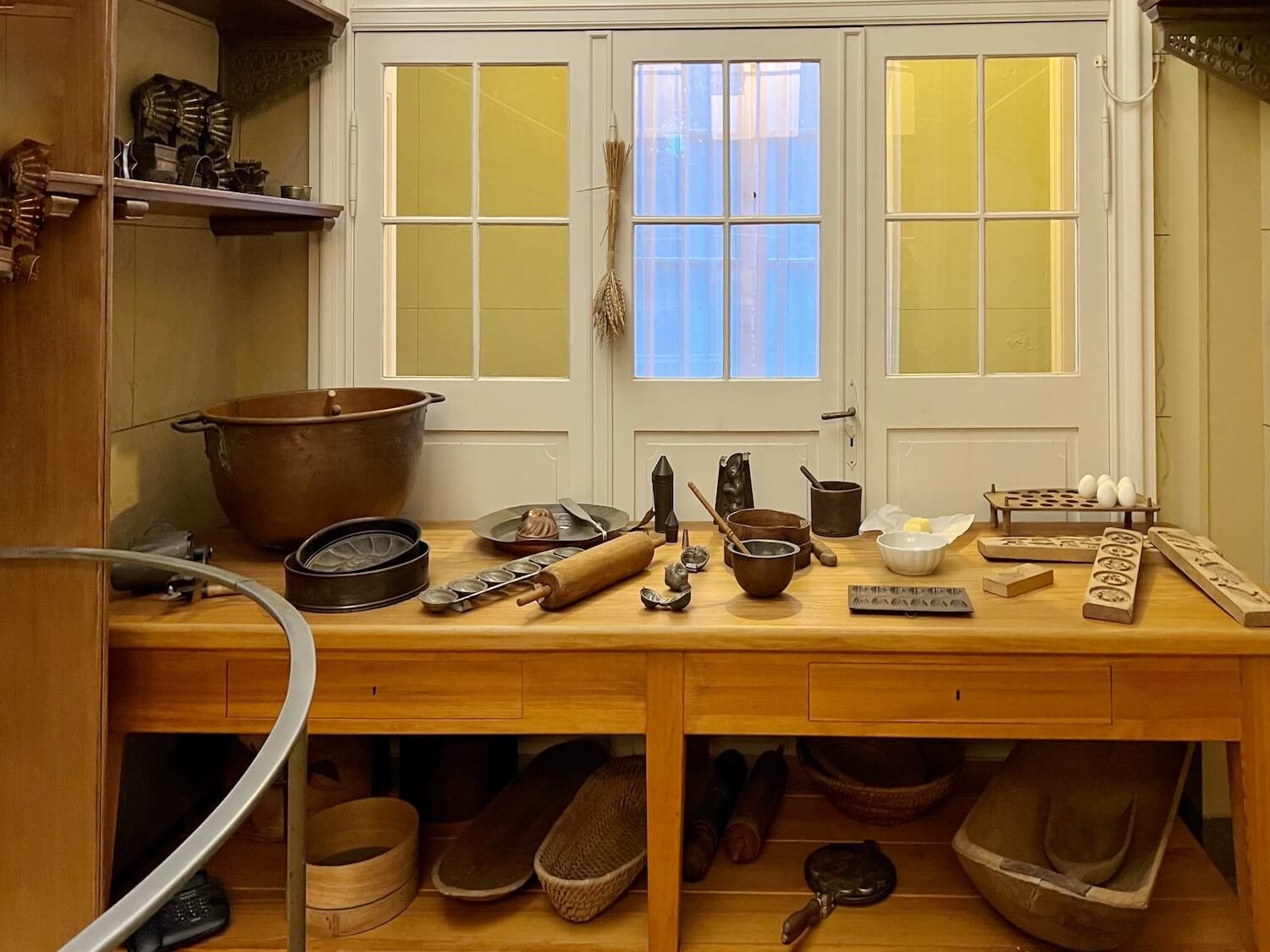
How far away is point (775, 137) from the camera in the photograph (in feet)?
8.28

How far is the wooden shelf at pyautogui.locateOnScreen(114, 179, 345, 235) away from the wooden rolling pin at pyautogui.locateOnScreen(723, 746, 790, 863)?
1679 millimetres

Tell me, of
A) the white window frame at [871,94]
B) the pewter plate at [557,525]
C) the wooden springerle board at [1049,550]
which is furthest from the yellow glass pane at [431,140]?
the wooden springerle board at [1049,550]

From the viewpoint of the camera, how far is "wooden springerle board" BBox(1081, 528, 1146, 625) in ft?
5.70

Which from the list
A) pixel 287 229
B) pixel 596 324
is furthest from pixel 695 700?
pixel 287 229

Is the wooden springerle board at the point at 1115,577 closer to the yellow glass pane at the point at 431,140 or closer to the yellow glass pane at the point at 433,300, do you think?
the yellow glass pane at the point at 433,300

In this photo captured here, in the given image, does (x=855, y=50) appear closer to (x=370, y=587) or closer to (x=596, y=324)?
(x=596, y=324)

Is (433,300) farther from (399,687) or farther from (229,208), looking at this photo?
(399,687)

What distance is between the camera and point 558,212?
8.42 ft

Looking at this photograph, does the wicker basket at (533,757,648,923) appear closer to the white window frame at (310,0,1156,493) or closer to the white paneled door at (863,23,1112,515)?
the white window frame at (310,0,1156,493)

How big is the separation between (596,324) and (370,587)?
0.98 metres

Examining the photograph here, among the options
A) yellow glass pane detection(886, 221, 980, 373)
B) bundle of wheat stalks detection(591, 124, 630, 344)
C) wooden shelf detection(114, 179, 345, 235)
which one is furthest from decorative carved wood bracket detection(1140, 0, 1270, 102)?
wooden shelf detection(114, 179, 345, 235)

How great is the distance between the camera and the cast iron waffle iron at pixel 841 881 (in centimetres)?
185

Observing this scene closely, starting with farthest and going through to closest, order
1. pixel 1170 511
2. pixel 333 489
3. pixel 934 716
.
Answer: pixel 1170 511, pixel 333 489, pixel 934 716

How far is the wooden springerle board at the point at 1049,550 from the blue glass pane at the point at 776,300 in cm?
66
